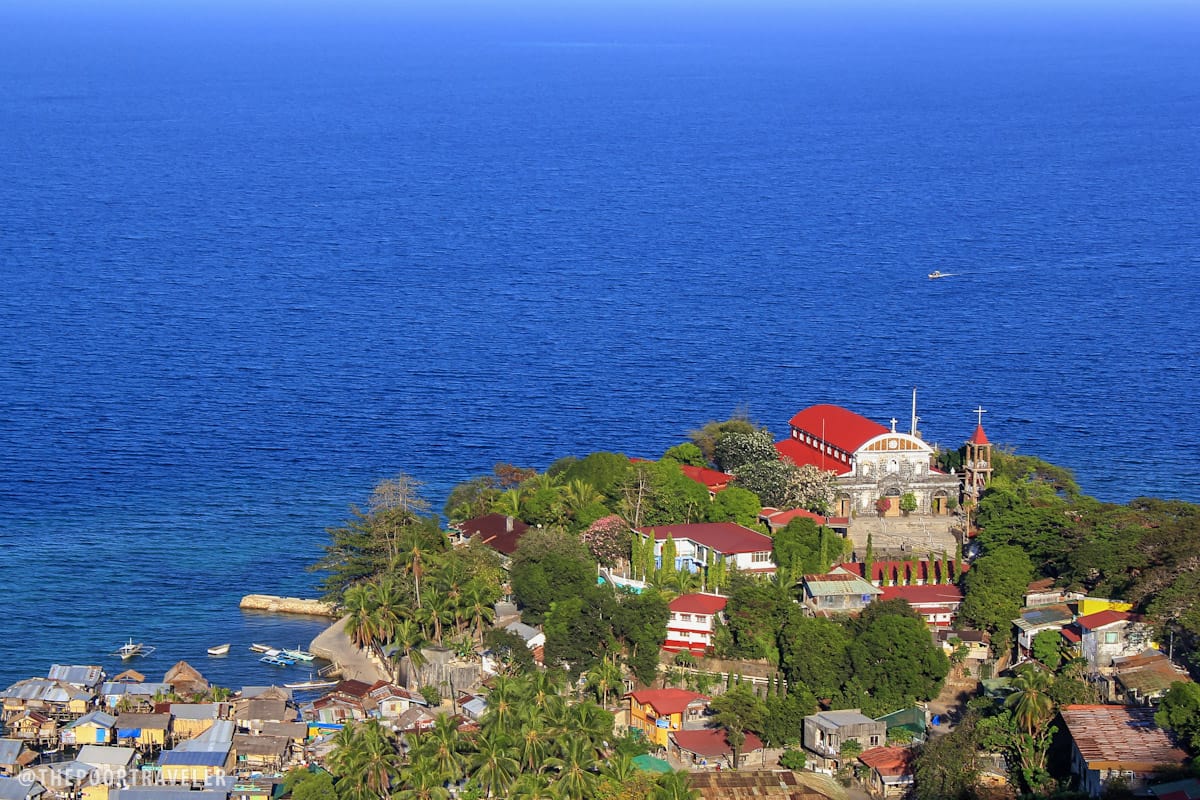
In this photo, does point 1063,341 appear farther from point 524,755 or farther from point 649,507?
point 524,755

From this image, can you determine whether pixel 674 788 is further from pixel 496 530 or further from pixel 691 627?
pixel 496 530

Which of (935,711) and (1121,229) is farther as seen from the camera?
(1121,229)

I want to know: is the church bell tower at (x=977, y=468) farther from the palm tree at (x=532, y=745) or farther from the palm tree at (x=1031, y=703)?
the palm tree at (x=532, y=745)

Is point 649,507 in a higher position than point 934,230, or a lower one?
lower

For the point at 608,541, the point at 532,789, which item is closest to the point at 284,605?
the point at 608,541

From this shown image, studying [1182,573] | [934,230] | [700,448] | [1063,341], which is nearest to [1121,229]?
[934,230]

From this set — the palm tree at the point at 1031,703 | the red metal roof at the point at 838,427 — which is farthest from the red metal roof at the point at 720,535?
the palm tree at the point at 1031,703
